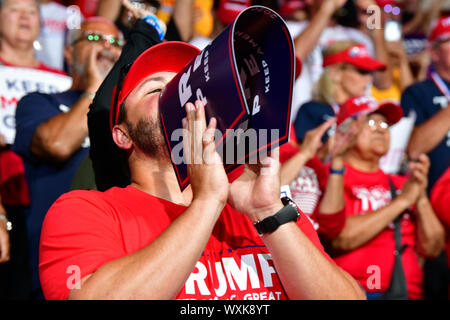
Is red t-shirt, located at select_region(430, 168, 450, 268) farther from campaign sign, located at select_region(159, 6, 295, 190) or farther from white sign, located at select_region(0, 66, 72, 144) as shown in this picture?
white sign, located at select_region(0, 66, 72, 144)

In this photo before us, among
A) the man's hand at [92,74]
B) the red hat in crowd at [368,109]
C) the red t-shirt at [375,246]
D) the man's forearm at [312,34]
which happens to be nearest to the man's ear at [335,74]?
the man's forearm at [312,34]

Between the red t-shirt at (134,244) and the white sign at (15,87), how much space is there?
1585mm

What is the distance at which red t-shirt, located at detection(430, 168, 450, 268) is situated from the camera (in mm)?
3484

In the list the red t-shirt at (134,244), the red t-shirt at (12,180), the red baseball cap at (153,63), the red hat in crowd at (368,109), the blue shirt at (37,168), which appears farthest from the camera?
the red hat in crowd at (368,109)

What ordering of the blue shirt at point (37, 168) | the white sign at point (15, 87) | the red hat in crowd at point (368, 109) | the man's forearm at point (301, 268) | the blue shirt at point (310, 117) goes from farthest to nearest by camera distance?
the blue shirt at point (310, 117)
the red hat in crowd at point (368, 109)
the white sign at point (15, 87)
the blue shirt at point (37, 168)
the man's forearm at point (301, 268)

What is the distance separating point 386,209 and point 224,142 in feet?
6.42

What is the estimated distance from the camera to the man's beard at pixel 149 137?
1784 millimetres

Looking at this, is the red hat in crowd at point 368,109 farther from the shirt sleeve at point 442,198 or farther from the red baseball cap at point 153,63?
the red baseball cap at point 153,63

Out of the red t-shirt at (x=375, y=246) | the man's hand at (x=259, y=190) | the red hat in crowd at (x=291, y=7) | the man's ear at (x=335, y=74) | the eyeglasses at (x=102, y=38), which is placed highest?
the red hat in crowd at (x=291, y=7)

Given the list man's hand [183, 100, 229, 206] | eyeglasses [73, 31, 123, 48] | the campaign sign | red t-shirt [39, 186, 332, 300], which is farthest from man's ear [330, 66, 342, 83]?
man's hand [183, 100, 229, 206]

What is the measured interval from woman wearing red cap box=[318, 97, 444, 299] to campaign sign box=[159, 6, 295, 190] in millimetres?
1490

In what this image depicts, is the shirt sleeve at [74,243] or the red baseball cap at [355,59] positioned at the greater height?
the red baseball cap at [355,59]

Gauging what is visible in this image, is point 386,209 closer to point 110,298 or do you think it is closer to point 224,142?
point 224,142

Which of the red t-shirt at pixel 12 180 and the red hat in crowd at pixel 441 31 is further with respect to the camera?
the red hat in crowd at pixel 441 31
